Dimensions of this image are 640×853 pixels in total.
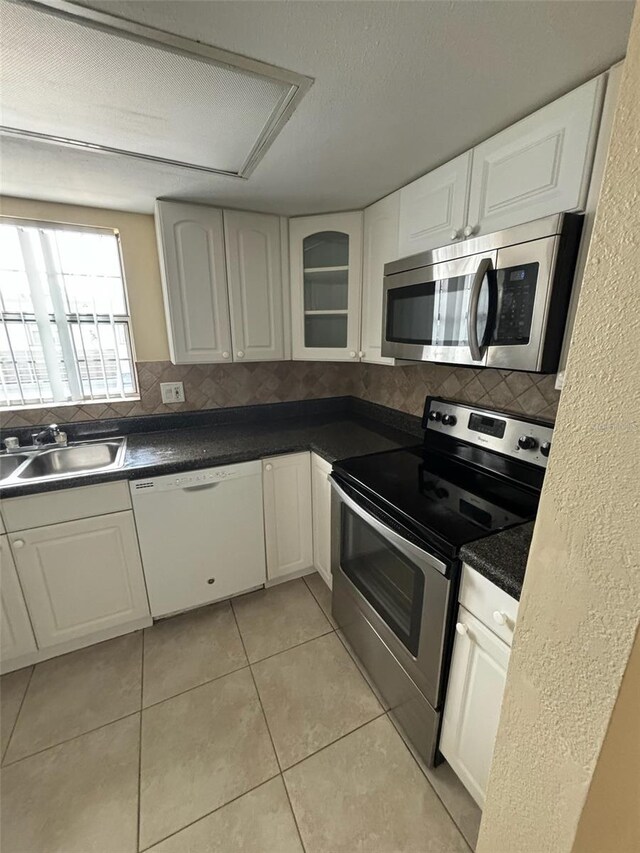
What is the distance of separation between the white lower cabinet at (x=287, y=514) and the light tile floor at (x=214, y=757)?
1.27 feet

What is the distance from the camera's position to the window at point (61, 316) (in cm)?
178

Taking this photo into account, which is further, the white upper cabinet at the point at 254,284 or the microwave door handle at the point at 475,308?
the white upper cabinet at the point at 254,284

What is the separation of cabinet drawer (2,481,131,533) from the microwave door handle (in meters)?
Answer: 1.57

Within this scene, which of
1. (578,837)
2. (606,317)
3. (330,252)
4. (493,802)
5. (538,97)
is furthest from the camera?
(330,252)

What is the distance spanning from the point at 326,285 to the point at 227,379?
848 millimetres

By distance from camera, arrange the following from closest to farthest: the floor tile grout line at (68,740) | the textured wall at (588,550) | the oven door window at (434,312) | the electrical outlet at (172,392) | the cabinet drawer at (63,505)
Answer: the textured wall at (588,550) → the oven door window at (434,312) → the floor tile grout line at (68,740) → the cabinet drawer at (63,505) → the electrical outlet at (172,392)

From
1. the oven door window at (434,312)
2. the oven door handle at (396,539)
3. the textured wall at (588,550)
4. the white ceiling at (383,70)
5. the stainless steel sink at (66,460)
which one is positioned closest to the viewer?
the textured wall at (588,550)

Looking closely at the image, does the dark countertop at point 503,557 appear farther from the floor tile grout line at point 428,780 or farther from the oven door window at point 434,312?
the floor tile grout line at point 428,780

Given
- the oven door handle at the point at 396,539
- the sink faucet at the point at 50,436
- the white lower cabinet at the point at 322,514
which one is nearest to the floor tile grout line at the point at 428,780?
the white lower cabinet at the point at 322,514

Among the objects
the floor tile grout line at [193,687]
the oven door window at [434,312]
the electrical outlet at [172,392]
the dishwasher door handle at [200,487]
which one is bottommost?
the floor tile grout line at [193,687]

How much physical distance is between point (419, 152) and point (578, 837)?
1.78m

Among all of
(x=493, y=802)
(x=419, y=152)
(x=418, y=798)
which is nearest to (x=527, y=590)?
(x=493, y=802)

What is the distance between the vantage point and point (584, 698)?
50 cm

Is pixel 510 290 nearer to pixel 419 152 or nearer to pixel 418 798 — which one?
pixel 419 152
